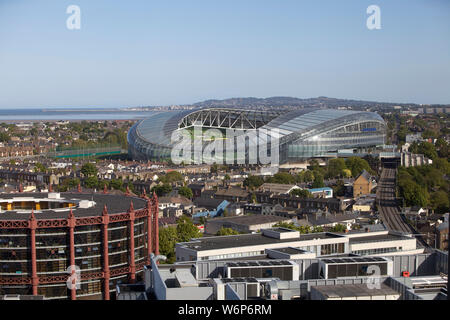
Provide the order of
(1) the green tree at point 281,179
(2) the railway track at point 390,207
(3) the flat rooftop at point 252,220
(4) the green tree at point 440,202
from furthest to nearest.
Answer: (1) the green tree at point 281,179 < (4) the green tree at point 440,202 < (2) the railway track at point 390,207 < (3) the flat rooftop at point 252,220

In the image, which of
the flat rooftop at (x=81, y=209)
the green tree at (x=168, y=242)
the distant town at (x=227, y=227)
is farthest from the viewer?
the green tree at (x=168, y=242)

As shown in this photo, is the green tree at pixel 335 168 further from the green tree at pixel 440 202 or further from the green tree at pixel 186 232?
the green tree at pixel 186 232

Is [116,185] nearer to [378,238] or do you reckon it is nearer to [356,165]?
[356,165]

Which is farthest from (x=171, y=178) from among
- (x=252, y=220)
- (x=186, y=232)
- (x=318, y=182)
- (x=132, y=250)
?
(x=132, y=250)

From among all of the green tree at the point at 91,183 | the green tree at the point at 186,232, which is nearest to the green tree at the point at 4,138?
the green tree at the point at 91,183
